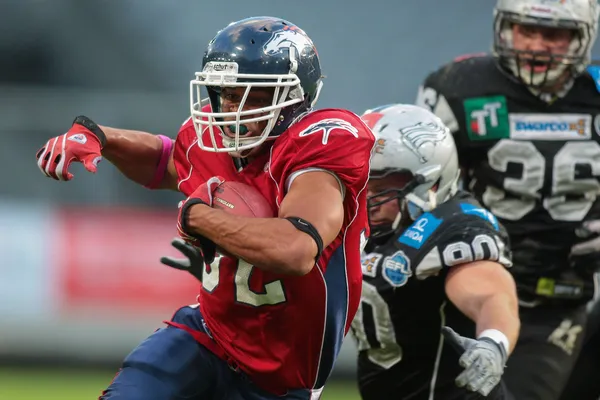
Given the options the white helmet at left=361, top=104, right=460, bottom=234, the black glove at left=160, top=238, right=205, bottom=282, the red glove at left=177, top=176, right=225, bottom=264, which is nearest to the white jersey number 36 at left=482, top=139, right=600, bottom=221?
the white helmet at left=361, top=104, right=460, bottom=234

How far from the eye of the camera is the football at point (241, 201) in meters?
2.83

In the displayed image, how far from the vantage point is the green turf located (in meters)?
6.52

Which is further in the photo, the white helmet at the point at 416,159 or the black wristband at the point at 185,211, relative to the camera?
the white helmet at the point at 416,159

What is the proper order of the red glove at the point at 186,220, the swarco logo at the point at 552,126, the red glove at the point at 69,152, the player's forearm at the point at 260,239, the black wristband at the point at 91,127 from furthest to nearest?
1. the swarco logo at the point at 552,126
2. the black wristband at the point at 91,127
3. the red glove at the point at 69,152
4. the red glove at the point at 186,220
5. the player's forearm at the point at 260,239

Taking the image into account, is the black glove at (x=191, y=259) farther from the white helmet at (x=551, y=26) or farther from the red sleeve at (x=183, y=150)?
the white helmet at (x=551, y=26)

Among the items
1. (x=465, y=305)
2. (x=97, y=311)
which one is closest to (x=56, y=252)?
(x=97, y=311)

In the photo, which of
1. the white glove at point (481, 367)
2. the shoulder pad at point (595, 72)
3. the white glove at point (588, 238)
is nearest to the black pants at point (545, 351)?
the white glove at point (588, 238)

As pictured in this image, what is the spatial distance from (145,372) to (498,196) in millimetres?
2132

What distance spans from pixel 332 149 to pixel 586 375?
204 centimetres

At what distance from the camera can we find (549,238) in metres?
4.64

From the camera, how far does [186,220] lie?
109 inches

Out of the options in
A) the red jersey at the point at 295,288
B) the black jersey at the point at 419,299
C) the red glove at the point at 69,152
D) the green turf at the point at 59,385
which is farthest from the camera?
the green turf at the point at 59,385

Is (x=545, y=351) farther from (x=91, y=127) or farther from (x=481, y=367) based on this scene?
(x=91, y=127)

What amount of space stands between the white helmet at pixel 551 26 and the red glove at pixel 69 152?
2.03 m
